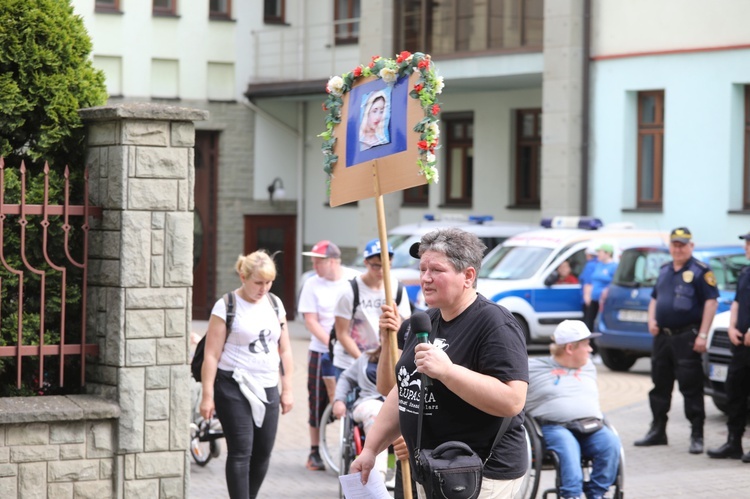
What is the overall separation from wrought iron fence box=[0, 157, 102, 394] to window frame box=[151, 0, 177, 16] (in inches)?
878

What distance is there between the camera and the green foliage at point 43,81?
8055 mm

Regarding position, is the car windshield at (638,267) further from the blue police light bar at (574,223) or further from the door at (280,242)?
the door at (280,242)

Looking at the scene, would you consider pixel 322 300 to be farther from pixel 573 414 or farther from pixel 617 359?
pixel 617 359

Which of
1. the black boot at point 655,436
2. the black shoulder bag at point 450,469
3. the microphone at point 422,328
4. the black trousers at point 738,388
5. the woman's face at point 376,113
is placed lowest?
the black boot at point 655,436

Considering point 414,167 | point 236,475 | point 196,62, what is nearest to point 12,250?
point 236,475

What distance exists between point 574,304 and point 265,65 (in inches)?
499

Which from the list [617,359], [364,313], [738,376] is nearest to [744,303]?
[738,376]

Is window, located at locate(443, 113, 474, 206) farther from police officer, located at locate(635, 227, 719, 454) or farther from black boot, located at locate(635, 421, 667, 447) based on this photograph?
black boot, located at locate(635, 421, 667, 447)

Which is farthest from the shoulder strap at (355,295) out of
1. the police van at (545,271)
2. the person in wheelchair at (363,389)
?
the police van at (545,271)

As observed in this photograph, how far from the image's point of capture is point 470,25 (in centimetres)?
2619

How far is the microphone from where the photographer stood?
532 cm

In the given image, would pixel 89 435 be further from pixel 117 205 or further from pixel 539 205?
pixel 539 205

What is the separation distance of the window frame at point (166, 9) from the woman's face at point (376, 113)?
77.5ft

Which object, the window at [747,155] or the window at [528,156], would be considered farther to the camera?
the window at [528,156]
